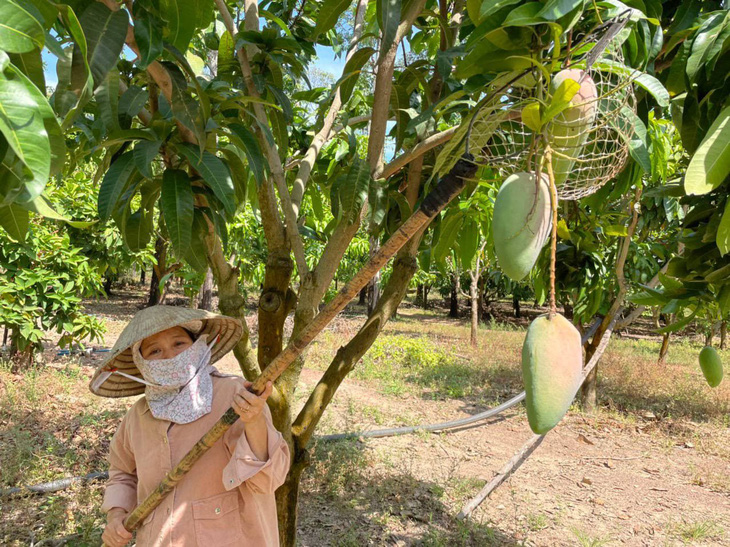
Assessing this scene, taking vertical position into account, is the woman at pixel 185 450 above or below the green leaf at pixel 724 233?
below

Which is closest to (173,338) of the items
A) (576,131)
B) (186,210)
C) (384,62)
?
(186,210)

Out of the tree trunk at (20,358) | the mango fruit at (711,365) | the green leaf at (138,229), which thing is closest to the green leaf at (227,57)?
the green leaf at (138,229)

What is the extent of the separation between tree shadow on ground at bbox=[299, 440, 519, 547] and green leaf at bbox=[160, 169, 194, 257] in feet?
7.35

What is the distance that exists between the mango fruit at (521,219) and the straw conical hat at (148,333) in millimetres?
998

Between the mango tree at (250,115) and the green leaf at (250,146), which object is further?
the green leaf at (250,146)

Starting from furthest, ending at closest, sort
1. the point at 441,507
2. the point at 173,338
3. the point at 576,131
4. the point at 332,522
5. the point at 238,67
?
1. the point at 441,507
2. the point at 332,522
3. the point at 238,67
4. the point at 173,338
5. the point at 576,131

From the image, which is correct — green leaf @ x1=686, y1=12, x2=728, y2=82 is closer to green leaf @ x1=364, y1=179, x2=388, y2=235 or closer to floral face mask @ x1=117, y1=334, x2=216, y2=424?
green leaf @ x1=364, y1=179, x2=388, y2=235

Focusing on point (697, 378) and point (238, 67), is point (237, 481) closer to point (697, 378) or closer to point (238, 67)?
point (238, 67)

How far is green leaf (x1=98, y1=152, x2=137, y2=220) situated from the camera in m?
1.08

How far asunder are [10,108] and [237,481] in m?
1.02

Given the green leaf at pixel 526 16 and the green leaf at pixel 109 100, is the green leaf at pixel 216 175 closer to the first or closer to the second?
the green leaf at pixel 109 100

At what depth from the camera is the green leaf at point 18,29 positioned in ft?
1.51

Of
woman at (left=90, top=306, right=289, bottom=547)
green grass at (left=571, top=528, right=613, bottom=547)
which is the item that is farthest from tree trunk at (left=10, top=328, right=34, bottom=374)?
green grass at (left=571, top=528, right=613, bottom=547)

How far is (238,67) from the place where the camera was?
169 centimetres
